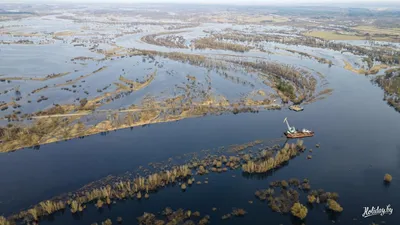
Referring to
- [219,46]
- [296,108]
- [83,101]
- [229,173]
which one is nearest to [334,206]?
[229,173]

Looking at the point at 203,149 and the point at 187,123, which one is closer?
the point at 203,149

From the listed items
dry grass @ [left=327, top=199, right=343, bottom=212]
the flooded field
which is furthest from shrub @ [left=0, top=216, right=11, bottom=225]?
dry grass @ [left=327, top=199, right=343, bottom=212]

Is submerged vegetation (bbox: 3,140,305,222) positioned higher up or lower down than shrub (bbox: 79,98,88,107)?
lower down

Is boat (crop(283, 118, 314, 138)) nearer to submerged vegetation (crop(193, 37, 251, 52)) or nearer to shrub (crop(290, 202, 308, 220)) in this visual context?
shrub (crop(290, 202, 308, 220))

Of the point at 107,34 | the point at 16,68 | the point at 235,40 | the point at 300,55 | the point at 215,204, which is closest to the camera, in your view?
the point at 215,204

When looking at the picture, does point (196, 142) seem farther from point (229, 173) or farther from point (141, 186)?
point (141, 186)

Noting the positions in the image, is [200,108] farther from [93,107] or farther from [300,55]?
[300,55]

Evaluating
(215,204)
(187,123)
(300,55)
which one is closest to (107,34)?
(300,55)
